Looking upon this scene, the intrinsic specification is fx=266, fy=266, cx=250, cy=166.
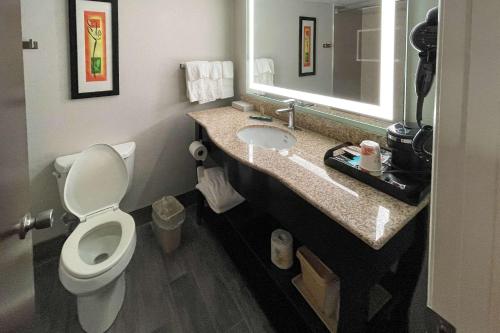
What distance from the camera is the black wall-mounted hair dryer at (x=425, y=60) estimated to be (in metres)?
0.77

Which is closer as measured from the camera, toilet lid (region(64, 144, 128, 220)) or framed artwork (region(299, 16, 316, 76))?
toilet lid (region(64, 144, 128, 220))

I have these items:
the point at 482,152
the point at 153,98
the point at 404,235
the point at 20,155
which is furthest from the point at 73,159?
the point at 482,152

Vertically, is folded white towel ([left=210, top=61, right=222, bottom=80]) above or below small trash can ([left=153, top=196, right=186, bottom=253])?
above

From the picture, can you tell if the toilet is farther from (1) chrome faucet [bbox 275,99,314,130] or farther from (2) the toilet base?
(1) chrome faucet [bbox 275,99,314,130]

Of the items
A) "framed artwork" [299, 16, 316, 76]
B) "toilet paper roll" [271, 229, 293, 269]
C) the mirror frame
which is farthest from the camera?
"framed artwork" [299, 16, 316, 76]

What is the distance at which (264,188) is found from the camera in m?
1.22

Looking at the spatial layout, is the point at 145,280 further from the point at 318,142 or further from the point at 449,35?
the point at 449,35

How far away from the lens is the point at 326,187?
3.23 ft

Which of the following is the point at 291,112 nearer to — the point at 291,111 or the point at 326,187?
the point at 291,111

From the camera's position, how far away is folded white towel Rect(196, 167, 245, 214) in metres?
1.86

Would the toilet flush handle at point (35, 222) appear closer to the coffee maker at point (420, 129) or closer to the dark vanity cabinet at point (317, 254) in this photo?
the dark vanity cabinet at point (317, 254)

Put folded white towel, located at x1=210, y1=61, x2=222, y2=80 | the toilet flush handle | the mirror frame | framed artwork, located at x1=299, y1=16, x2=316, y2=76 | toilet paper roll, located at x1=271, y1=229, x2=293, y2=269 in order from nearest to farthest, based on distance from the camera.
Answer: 1. the toilet flush handle
2. the mirror frame
3. toilet paper roll, located at x1=271, y1=229, x2=293, y2=269
4. framed artwork, located at x1=299, y1=16, x2=316, y2=76
5. folded white towel, located at x1=210, y1=61, x2=222, y2=80

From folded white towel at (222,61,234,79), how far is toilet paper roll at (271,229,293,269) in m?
1.45

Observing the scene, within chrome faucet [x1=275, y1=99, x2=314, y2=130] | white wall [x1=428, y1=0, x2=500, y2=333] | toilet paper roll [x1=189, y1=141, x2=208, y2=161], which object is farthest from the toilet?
white wall [x1=428, y1=0, x2=500, y2=333]
